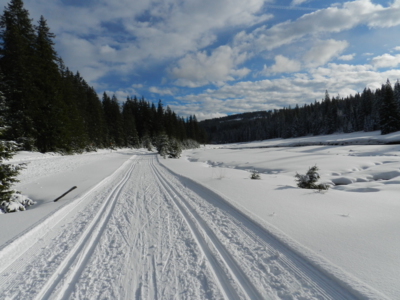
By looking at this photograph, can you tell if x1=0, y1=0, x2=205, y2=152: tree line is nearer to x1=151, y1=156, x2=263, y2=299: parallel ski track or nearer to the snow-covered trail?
the snow-covered trail

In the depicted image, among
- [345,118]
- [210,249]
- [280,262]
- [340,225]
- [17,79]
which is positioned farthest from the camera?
[345,118]

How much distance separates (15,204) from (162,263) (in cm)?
667

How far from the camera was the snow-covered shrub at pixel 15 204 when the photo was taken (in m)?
6.40

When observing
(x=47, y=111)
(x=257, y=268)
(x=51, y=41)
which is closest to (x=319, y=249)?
(x=257, y=268)

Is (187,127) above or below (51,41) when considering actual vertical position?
below

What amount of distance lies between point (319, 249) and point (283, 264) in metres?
0.76

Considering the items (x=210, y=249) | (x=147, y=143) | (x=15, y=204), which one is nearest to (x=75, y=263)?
(x=210, y=249)

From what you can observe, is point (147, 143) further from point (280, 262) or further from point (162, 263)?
point (280, 262)

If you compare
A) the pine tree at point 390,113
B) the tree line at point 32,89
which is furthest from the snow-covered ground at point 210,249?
the pine tree at point 390,113

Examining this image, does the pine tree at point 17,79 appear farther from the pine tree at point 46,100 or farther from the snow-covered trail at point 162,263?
the snow-covered trail at point 162,263

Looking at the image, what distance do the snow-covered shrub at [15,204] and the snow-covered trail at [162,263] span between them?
277 centimetres

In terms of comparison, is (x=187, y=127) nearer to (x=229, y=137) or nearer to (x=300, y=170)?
(x=229, y=137)

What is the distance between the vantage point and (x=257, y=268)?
2.90 metres

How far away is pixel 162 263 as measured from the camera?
10.2 feet
